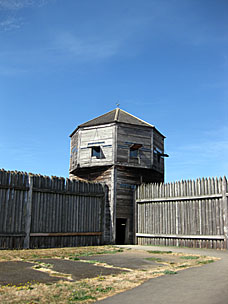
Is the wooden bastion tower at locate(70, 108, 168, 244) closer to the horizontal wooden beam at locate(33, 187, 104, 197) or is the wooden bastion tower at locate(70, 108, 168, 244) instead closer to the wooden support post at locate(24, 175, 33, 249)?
the horizontal wooden beam at locate(33, 187, 104, 197)

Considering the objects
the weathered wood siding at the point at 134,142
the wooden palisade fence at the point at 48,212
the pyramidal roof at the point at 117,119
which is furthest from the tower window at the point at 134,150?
the wooden palisade fence at the point at 48,212

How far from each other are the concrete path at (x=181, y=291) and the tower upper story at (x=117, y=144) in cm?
1314

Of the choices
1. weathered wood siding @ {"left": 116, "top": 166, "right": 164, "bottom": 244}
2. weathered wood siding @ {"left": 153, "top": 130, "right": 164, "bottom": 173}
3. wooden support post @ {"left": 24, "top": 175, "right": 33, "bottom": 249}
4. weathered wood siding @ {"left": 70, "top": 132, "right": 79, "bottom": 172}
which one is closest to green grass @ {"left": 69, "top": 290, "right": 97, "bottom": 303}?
wooden support post @ {"left": 24, "top": 175, "right": 33, "bottom": 249}

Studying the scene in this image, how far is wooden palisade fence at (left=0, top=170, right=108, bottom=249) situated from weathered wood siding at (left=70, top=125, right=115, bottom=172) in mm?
2261

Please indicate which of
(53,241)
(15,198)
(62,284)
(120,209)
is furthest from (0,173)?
(62,284)

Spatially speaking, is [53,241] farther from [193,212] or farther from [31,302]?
[31,302]

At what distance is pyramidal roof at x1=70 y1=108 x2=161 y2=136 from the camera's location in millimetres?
21156

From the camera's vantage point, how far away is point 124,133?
815 inches

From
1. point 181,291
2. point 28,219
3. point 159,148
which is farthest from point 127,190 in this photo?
point 181,291

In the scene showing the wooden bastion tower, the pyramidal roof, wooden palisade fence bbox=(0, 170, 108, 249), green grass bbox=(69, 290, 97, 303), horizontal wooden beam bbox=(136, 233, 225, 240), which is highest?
the pyramidal roof

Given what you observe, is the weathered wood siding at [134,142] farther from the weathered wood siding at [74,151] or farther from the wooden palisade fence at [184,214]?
the weathered wood siding at [74,151]

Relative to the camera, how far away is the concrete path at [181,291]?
198 inches

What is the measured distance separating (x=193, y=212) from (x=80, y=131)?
950 cm

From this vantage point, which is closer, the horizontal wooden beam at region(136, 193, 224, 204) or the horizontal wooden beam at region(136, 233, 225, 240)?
the horizontal wooden beam at region(136, 233, 225, 240)
